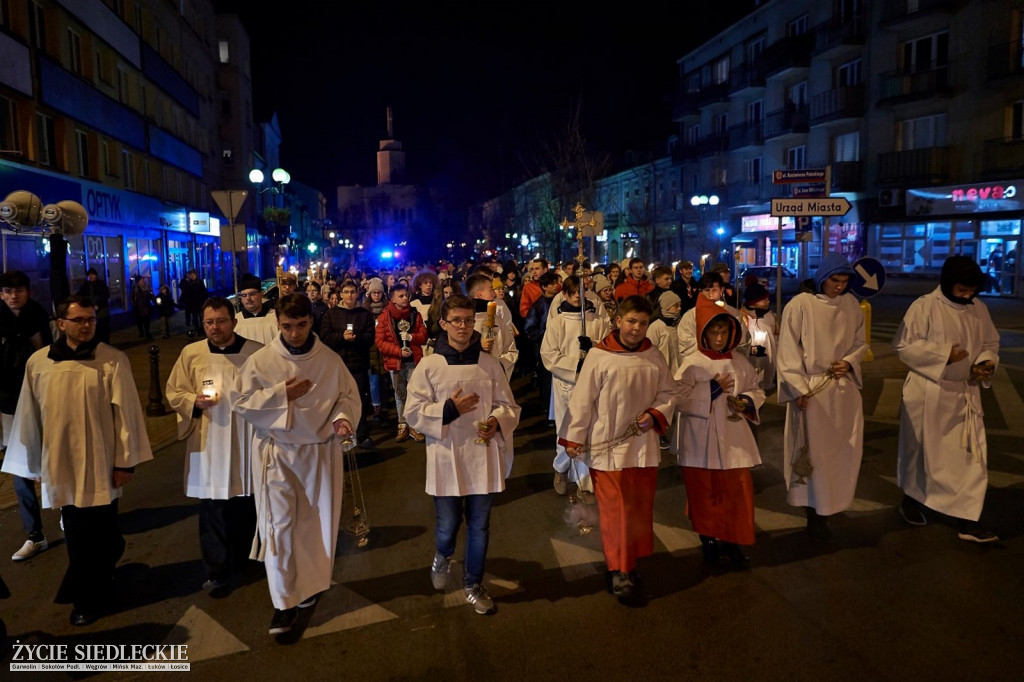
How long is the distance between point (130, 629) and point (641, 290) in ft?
26.1

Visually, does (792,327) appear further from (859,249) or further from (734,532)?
(859,249)

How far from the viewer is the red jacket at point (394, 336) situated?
9.34 m

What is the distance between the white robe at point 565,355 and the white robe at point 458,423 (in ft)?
7.14

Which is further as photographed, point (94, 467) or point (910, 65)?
point (910, 65)

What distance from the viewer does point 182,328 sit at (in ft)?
81.6

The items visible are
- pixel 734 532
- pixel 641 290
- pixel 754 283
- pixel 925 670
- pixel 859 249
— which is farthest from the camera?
pixel 859 249

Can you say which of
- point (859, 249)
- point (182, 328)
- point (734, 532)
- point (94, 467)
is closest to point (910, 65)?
point (859, 249)

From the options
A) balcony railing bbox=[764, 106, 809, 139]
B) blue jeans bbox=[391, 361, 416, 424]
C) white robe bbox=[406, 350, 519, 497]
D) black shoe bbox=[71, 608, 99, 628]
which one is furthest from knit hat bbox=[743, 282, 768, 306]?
balcony railing bbox=[764, 106, 809, 139]

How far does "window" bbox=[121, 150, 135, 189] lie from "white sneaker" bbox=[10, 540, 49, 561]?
24.6 metres

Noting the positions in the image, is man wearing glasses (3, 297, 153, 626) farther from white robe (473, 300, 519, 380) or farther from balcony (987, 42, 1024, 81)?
balcony (987, 42, 1024, 81)

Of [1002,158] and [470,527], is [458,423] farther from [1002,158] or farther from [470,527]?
[1002,158]

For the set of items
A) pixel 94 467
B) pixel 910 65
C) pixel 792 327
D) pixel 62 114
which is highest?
pixel 910 65

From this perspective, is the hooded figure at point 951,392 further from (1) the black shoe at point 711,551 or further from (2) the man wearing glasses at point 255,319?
(2) the man wearing glasses at point 255,319

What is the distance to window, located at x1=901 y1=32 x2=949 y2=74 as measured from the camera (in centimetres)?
2852
